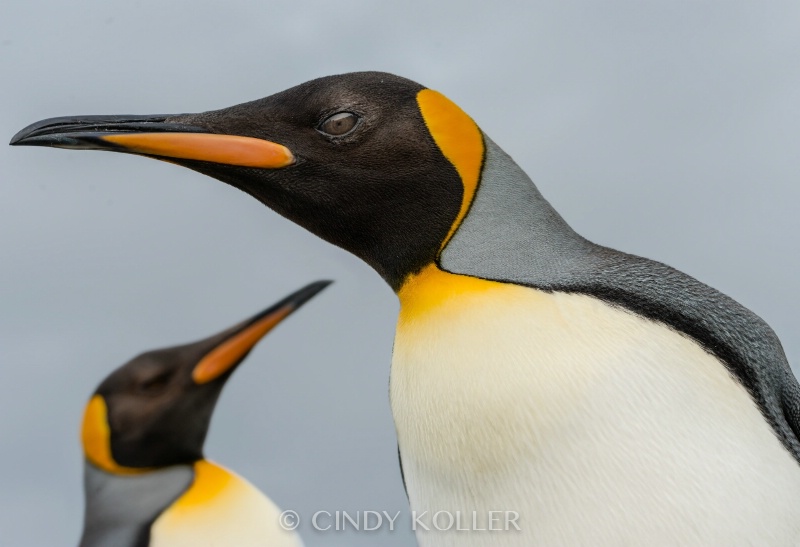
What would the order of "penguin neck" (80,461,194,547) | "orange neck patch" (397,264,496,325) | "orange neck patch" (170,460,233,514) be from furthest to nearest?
"orange neck patch" (170,460,233,514) → "penguin neck" (80,461,194,547) → "orange neck patch" (397,264,496,325)

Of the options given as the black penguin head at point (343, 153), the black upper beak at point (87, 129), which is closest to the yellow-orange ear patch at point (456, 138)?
the black penguin head at point (343, 153)

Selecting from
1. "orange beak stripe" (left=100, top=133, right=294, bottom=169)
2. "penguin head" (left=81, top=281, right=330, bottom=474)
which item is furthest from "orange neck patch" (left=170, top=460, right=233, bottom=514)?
"orange beak stripe" (left=100, top=133, right=294, bottom=169)

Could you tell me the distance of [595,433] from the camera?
2414 millimetres

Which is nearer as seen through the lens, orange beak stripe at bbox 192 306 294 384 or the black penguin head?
the black penguin head

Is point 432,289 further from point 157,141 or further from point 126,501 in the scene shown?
point 126,501

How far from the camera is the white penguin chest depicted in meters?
2.38

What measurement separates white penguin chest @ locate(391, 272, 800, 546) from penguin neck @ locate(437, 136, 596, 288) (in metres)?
0.15

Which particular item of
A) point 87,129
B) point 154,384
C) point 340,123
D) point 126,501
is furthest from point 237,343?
point 340,123

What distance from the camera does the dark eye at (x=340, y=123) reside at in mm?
2840

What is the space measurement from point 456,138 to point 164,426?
3633mm

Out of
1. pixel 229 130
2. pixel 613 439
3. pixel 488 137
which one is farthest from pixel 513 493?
pixel 229 130

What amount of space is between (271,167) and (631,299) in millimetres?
1207

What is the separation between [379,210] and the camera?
2.83m

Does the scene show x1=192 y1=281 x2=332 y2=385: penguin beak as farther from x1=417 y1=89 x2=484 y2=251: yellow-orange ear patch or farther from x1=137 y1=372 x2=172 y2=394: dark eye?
x1=417 y1=89 x2=484 y2=251: yellow-orange ear patch
